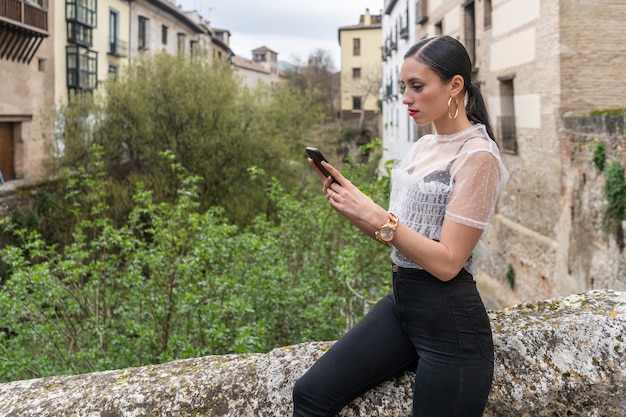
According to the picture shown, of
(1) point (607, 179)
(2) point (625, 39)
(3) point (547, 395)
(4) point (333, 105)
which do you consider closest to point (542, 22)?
(2) point (625, 39)

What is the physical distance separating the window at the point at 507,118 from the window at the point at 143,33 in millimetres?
19788

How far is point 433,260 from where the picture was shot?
1.64 meters

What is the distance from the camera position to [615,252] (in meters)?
8.78

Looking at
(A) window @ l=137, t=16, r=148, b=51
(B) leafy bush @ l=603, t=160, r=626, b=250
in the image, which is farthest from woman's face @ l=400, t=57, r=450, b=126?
(A) window @ l=137, t=16, r=148, b=51

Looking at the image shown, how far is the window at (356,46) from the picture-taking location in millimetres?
49656

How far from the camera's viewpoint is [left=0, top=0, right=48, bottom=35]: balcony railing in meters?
17.3

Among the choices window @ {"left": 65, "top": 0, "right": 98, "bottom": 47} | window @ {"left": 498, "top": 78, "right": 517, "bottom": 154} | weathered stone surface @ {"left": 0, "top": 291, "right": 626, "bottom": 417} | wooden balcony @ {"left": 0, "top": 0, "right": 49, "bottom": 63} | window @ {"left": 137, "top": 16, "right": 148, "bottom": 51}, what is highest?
window @ {"left": 137, "top": 16, "right": 148, "bottom": 51}

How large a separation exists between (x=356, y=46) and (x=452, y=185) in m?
49.8

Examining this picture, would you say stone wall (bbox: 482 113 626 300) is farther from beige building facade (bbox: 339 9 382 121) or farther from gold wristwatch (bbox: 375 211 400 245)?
beige building facade (bbox: 339 9 382 121)

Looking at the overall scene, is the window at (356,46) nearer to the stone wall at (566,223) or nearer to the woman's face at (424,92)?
the stone wall at (566,223)

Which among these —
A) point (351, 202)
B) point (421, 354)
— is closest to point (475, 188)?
point (351, 202)

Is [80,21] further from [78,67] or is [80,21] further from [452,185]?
[452,185]

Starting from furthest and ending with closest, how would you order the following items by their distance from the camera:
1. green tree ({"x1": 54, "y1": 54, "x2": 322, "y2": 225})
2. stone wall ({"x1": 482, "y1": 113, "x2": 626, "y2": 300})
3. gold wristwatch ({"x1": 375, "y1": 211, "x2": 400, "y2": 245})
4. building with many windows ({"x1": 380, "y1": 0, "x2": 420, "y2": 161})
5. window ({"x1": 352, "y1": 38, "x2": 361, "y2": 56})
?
1. window ({"x1": 352, "y1": 38, "x2": 361, "y2": 56})
2. building with many windows ({"x1": 380, "y1": 0, "x2": 420, "y2": 161})
3. green tree ({"x1": 54, "y1": 54, "x2": 322, "y2": 225})
4. stone wall ({"x1": 482, "y1": 113, "x2": 626, "y2": 300})
5. gold wristwatch ({"x1": 375, "y1": 211, "x2": 400, "y2": 245})

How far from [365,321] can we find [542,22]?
10.8 metres
